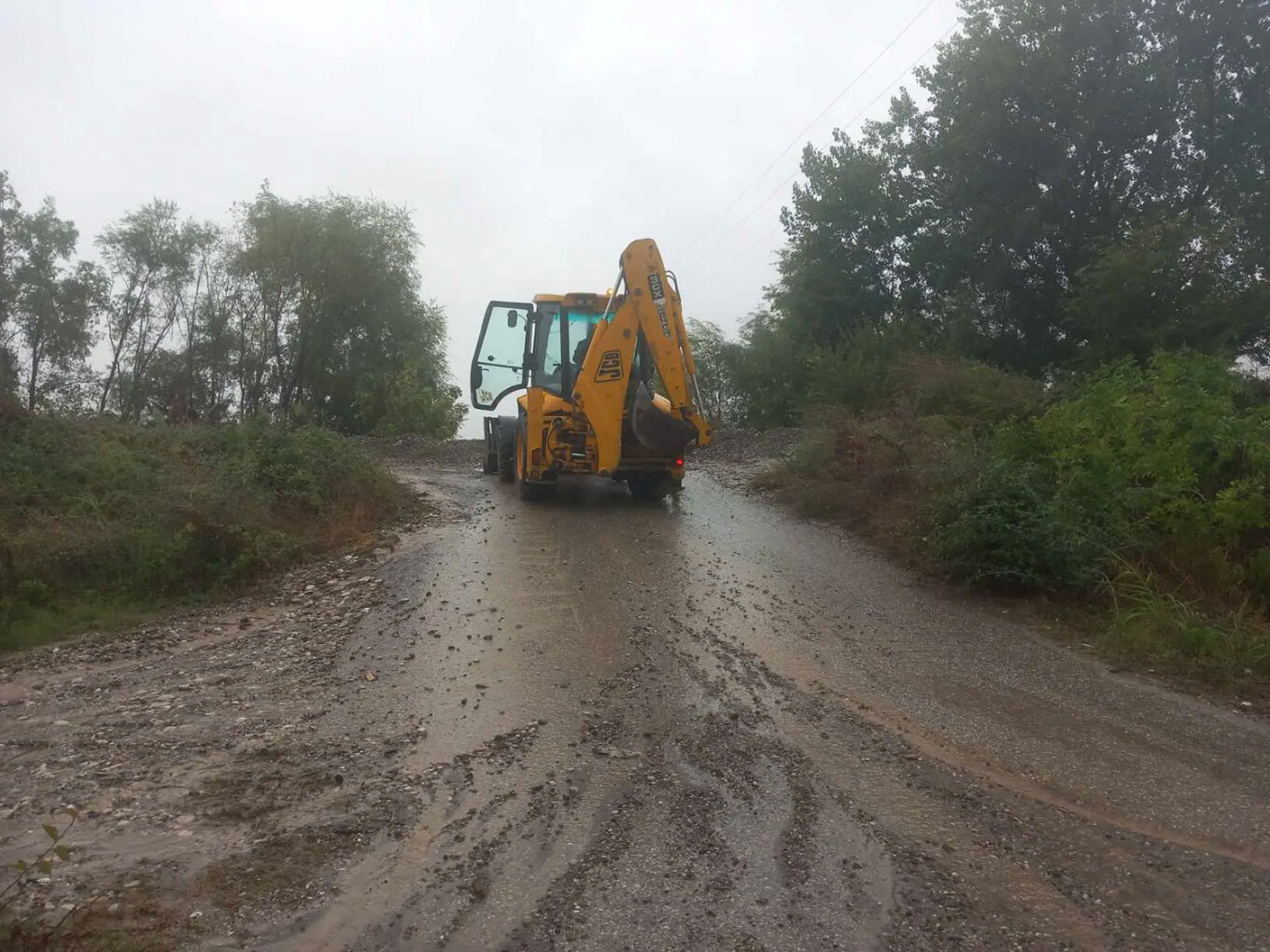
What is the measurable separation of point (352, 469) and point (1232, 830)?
1142 centimetres

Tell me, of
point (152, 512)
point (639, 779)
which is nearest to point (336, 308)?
point (152, 512)

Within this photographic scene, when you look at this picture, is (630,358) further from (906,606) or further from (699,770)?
(699,770)

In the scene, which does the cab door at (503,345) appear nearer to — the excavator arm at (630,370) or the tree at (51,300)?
the excavator arm at (630,370)

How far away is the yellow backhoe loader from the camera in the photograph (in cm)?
1323

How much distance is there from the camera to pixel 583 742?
5469 millimetres

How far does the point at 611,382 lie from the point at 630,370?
12.2 inches

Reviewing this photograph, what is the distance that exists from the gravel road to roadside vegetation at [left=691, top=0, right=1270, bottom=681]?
1.35 metres

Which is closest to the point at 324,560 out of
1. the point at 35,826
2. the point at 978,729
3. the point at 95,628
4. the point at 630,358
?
the point at 95,628

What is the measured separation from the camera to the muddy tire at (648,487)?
14.5 metres

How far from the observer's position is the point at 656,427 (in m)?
13.5

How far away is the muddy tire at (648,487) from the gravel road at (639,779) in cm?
552

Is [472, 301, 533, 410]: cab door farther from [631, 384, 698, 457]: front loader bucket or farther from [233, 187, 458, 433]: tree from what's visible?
[233, 187, 458, 433]: tree

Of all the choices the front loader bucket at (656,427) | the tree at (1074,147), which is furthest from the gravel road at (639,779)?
the tree at (1074,147)

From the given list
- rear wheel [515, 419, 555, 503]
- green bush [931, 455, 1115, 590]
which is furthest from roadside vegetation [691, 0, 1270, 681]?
rear wheel [515, 419, 555, 503]
